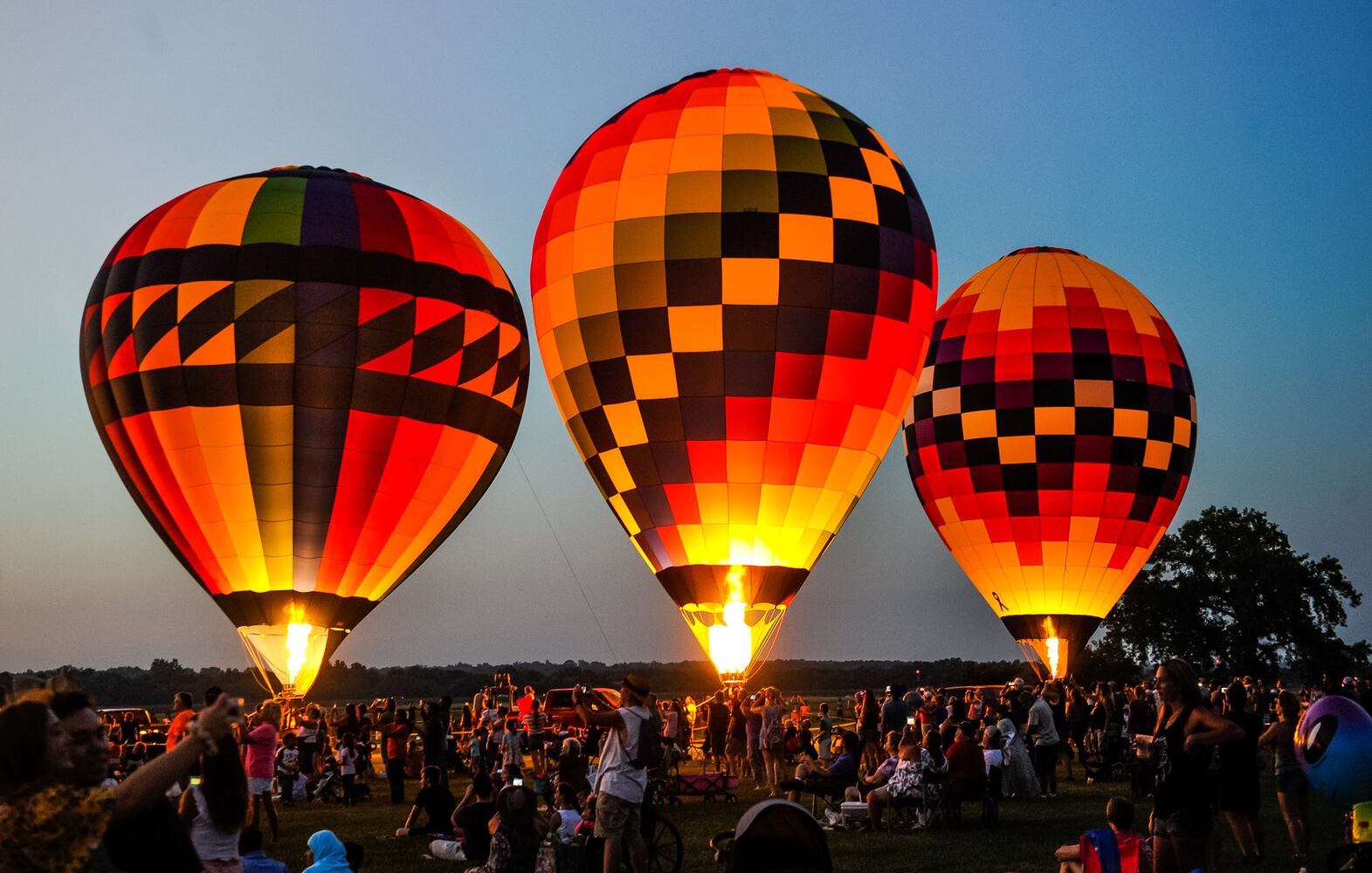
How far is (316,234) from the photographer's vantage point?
19.0m

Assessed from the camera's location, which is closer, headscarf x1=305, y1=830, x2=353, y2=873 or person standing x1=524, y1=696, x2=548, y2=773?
headscarf x1=305, y1=830, x2=353, y2=873

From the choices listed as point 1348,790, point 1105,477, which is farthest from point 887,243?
point 1348,790

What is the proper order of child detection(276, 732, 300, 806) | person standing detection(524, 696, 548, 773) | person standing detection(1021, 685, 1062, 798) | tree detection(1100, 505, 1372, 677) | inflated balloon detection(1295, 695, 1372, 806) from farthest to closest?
tree detection(1100, 505, 1372, 677) < child detection(276, 732, 300, 806) < person standing detection(1021, 685, 1062, 798) < person standing detection(524, 696, 548, 773) < inflated balloon detection(1295, 695, 1372, 806)

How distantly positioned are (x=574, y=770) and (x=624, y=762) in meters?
4.41

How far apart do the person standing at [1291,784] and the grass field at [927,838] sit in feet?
0.59

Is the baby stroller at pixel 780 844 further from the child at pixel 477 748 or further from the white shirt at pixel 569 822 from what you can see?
the child at pixel 477 748

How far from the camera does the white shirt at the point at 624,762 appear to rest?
7.71 metres

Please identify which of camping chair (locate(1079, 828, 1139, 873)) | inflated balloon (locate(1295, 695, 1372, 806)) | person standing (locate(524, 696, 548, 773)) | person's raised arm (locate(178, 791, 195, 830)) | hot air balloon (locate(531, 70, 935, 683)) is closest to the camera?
person's raised arm (locate(178, 791, 195, 830))

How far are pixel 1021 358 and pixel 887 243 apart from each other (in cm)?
750

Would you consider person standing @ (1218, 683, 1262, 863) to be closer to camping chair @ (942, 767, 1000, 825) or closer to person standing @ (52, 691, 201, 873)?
camping chair @ (942, 767, 1000, 825)

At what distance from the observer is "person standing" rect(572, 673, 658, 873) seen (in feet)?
25.3

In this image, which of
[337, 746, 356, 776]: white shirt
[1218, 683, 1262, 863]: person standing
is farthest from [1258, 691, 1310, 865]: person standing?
[337, 746, 356, 776]: white shirt

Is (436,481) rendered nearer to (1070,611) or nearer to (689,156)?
(689,156)

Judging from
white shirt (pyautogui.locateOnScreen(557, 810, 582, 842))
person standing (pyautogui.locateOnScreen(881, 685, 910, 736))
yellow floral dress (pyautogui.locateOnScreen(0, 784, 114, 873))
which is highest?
person standing (pyautogui.locateOnScreen(881, 685, 910, 736))
